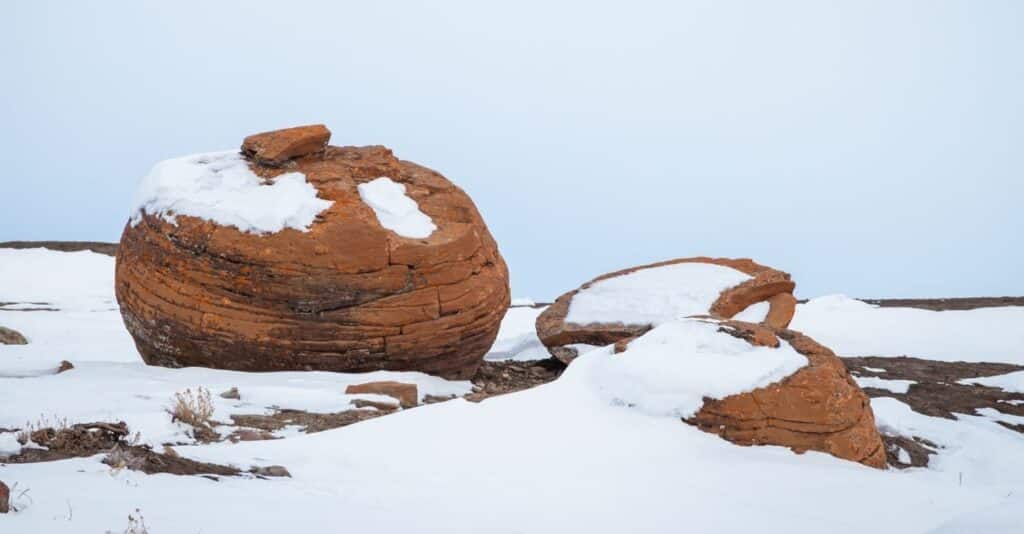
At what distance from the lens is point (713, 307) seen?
14375 millimetres

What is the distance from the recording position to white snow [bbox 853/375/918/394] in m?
12.6

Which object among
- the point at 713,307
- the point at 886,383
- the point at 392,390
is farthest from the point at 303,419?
the point at 886,383

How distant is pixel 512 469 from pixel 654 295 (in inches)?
373

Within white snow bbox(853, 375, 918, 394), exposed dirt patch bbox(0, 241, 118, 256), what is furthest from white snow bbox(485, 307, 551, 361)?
exposed dirt patch bbox(0, 241, 118, 256)

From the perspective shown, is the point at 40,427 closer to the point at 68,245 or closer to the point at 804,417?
the point at 804,417

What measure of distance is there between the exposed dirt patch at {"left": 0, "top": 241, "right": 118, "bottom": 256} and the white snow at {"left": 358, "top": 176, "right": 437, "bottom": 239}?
79.9ft

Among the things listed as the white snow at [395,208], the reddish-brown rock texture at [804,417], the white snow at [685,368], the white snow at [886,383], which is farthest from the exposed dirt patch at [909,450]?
the white snow at [395,208]

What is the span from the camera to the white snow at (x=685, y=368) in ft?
Result: 23.3

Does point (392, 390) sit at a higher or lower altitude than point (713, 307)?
lower

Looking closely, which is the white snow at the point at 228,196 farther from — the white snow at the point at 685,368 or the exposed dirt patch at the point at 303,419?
the white snow at the point at 685,368

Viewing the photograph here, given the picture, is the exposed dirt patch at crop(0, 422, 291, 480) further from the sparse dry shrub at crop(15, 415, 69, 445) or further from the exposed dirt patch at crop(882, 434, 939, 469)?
the exposed dirt patch at crop(882, 434, 939, 469)

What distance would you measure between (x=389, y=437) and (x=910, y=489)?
402cm

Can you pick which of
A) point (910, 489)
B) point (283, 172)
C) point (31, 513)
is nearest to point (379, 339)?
point (283, 172)

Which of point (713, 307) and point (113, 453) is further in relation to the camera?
point (713, 307)
